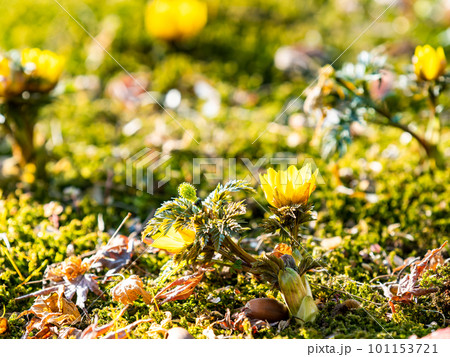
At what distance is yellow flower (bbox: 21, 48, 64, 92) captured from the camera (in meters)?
2.14

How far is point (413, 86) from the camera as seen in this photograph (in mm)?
2111

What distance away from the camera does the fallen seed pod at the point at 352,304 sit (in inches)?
59.2

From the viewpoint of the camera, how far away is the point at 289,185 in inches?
55.1

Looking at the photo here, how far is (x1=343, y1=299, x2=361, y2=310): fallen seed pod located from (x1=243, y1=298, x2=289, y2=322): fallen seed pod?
0.70 ft

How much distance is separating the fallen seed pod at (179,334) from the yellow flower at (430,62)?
152 cm

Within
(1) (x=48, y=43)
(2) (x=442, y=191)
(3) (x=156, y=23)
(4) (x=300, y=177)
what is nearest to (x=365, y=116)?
(2) (x=442, y=191)

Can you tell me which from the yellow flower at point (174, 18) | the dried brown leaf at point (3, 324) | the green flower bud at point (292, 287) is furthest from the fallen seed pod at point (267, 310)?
the yellow flower at point (174, 18)

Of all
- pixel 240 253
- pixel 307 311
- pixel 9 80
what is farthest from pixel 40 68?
pixel 307 311

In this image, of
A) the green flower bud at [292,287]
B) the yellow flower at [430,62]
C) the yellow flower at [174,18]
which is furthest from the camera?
the yellow flower at [174,18]

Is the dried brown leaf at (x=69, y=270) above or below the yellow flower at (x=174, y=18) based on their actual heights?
below

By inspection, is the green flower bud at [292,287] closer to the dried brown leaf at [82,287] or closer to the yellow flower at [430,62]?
the dried brown leaf at [82,287]

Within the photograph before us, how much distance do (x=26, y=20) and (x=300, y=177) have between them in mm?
3589

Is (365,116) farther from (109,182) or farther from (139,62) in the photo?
(139,62)

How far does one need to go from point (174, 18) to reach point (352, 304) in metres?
2.60
